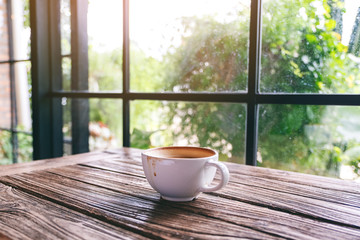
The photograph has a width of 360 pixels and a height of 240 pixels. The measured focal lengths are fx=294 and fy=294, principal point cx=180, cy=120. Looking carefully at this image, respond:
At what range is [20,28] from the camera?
7.92 feet

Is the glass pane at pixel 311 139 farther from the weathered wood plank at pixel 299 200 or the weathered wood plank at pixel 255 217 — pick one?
the weathered wood plank at pixel 255 217

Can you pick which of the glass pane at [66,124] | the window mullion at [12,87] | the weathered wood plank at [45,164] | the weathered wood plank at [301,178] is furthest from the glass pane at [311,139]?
the window mullion at [12,87]

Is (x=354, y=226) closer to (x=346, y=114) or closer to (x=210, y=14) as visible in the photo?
(x=346, y=114)

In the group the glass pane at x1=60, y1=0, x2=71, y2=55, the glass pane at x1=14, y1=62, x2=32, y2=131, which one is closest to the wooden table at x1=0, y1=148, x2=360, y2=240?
the glass pane at x1=60, y1=0, x2=71, y2=55

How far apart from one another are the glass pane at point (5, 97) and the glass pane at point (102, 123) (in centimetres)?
77

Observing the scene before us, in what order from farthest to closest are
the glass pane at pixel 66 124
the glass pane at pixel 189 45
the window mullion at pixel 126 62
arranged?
the glass pane at pixel 66 124 < the window mullion at pixel 126 62 < the glass pane at pixel 189 45

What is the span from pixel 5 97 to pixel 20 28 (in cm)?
63

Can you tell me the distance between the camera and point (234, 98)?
1266mm

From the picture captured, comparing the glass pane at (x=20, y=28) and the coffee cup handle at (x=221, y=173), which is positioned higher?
the glass pane at (x=20, y=28)

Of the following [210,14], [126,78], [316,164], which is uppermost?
[210,14]

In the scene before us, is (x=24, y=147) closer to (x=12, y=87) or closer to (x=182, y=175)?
(x=12, y=87)

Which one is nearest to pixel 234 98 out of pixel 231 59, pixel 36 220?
pixel 231 59

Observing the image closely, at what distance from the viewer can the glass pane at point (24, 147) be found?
96.6 inches

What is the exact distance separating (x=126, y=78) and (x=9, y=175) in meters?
0.90
